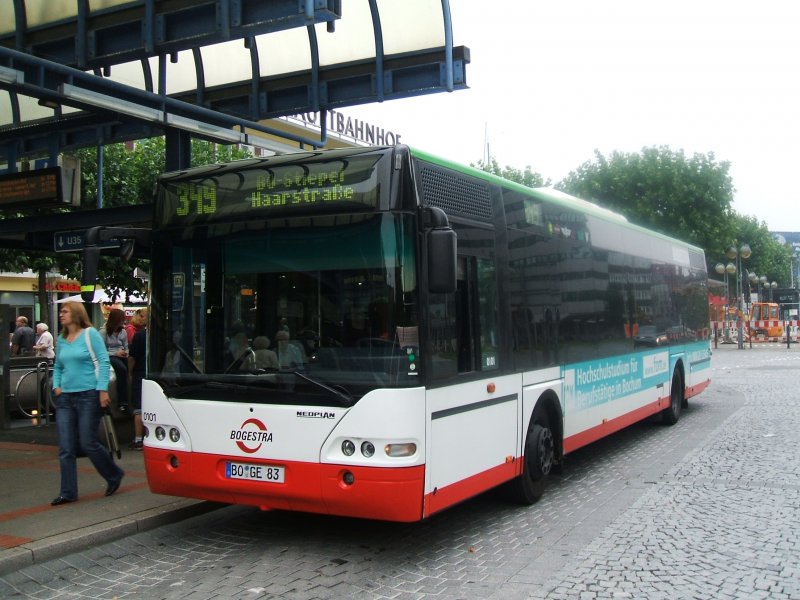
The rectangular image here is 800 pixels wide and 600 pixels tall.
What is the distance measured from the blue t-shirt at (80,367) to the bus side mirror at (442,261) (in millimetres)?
3487

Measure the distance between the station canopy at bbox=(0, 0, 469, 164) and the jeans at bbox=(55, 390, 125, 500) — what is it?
2957 millimetres

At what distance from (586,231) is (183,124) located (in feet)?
16.0

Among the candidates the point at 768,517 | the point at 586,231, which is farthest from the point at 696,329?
the point at 768,517

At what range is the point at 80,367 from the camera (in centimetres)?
723

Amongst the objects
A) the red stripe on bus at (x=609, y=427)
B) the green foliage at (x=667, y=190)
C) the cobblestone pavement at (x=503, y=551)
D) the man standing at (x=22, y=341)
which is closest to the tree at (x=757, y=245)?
the green foliage at (x=667, y=190)

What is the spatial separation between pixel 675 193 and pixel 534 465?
39861mm

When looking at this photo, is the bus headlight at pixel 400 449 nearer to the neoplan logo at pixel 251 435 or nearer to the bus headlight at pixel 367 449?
the bus headlight at pixel 367 449

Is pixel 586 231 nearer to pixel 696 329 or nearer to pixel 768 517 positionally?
pixel 768 517

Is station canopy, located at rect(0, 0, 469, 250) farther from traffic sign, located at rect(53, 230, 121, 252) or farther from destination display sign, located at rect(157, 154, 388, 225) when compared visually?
destination display sign, located at rect(157, 154, 388, 225)

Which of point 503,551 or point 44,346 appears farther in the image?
point 44,346

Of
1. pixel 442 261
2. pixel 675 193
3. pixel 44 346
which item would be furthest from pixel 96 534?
pixel 675 193

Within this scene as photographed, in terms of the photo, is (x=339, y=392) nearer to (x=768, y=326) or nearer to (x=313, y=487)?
(x=313, y=487)

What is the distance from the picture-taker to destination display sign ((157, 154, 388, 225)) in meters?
5.66

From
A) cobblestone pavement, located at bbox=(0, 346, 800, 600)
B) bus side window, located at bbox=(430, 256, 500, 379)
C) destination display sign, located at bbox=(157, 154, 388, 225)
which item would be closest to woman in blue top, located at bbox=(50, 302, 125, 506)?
cobblestone pavement, located at bbox=(0, 346, 800, 600)
